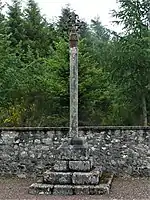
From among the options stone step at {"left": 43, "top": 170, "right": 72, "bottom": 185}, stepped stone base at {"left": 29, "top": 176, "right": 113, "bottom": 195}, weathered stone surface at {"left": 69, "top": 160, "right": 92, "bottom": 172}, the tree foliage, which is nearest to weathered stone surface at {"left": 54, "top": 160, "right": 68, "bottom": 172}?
weathered stone surface at {"left": 69, "top": 160, "right": 92, "bottom": 172}

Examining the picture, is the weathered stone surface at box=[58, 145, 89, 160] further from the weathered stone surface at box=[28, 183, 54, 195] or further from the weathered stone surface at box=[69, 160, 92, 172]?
the weathered stone surface at box=[28, 183, 54, 195]

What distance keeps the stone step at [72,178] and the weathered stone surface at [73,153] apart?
0.48 m

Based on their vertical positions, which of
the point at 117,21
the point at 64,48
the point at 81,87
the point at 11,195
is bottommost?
the point at 11,195

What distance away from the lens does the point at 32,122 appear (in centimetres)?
2148

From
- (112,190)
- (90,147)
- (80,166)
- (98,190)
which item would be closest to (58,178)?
(80,166)

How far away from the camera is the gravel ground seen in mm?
11164

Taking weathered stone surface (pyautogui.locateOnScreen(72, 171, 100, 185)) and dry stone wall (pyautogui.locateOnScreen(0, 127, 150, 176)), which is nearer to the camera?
weathered stone surface (pyautogui.locateOnScreen(72, 171, 100, 185))

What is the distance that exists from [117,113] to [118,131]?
7785 mm

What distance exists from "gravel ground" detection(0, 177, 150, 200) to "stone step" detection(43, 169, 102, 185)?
1.86 feet

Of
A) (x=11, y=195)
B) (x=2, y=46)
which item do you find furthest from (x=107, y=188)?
(x=2, y=46)

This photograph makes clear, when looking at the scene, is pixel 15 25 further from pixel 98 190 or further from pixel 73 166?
pixel 98 190

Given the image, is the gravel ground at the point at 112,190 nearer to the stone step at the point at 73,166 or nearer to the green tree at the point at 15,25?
the stone step at the point at 73,166

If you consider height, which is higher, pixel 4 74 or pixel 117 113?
pixel 4 74

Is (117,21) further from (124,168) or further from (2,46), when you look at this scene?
(124,168)
